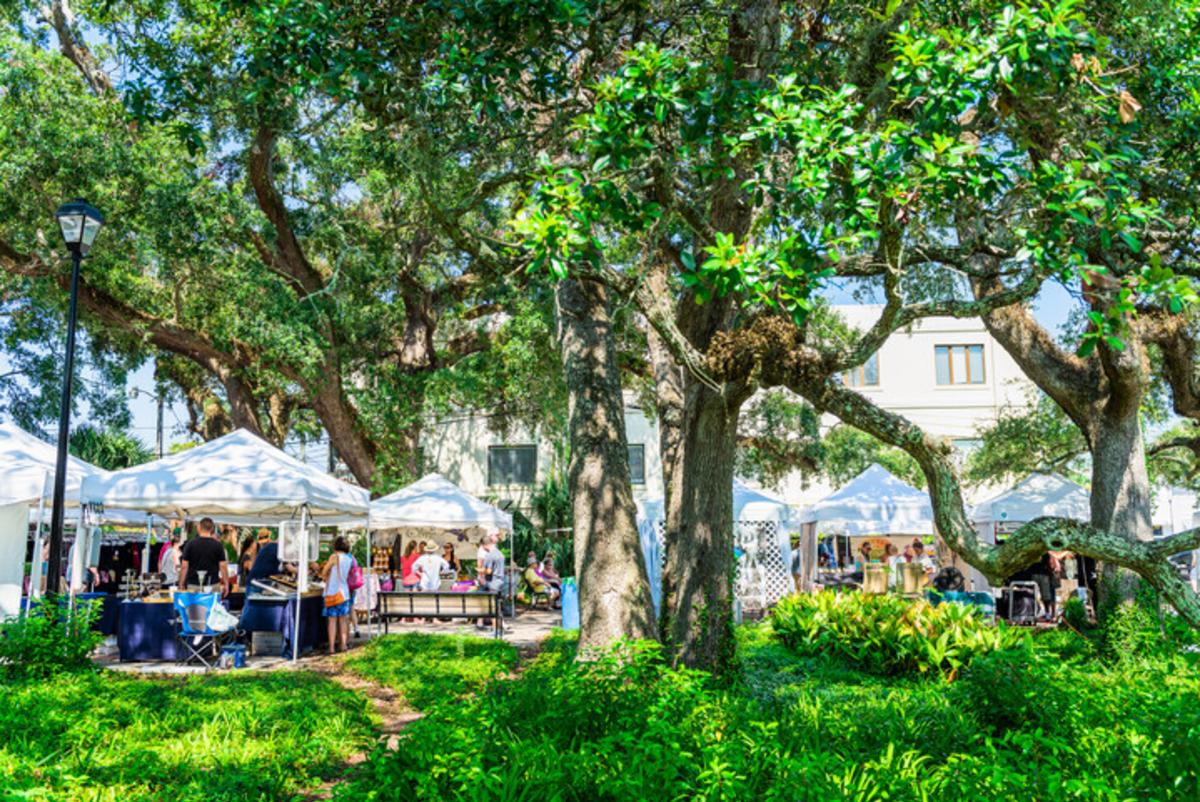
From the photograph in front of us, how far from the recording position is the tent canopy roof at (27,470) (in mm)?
11852

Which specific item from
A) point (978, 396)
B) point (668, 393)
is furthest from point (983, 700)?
point (978, 396)

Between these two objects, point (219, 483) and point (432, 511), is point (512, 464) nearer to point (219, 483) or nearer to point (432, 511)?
→ point (432, 511)

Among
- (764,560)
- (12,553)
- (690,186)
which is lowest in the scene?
(764,560)

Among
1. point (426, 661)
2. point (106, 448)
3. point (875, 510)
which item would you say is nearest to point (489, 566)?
point (875, 510)

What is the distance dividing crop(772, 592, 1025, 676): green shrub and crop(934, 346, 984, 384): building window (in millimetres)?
26579

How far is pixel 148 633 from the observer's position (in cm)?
1218

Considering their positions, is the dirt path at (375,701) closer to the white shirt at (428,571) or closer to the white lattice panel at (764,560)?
the white shirt at (428,571)

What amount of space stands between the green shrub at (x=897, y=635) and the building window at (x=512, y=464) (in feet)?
73.7

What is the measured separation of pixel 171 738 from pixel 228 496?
5.56 meters

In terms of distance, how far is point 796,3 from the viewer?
33.4ft

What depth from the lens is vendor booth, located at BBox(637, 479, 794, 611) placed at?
19.7 meters

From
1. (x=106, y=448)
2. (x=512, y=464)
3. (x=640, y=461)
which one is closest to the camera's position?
(x=106, y=448)

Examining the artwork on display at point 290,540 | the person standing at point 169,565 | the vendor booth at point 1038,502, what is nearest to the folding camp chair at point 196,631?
the artwork on display at point 290,540

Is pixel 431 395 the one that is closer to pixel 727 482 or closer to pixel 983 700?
pixel 727 482
